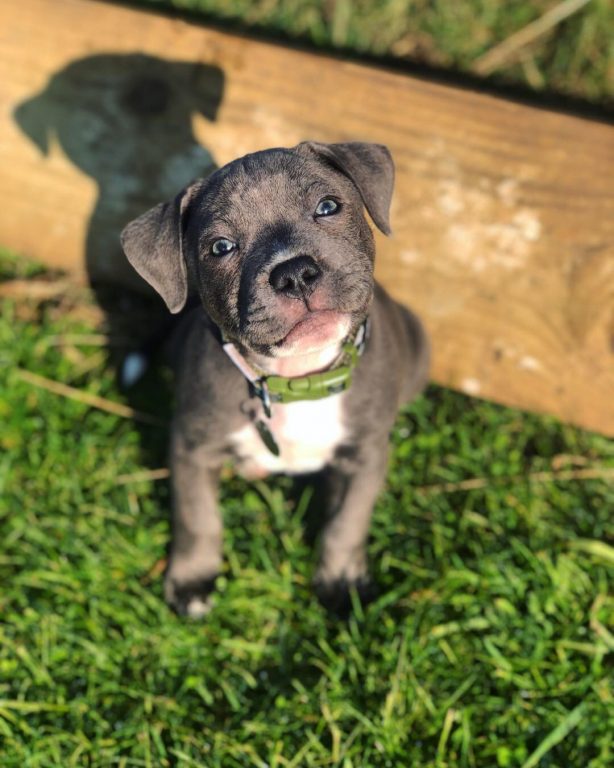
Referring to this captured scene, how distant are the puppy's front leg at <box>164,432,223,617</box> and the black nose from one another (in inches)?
47.6

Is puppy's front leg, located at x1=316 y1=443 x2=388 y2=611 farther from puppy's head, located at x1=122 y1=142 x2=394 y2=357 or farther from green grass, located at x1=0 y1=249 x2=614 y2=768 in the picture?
puppy's head, located at x1=122 y1=142 x2=394 y2=357

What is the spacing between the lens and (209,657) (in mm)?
4508

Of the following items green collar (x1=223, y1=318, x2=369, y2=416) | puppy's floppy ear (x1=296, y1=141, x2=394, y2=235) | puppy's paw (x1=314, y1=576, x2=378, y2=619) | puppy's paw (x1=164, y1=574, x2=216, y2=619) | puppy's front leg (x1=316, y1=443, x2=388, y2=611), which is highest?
puppy's floppy ear (x1=296, y1=141, x2=394, y2=235)

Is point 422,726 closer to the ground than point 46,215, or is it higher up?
closer to the ground

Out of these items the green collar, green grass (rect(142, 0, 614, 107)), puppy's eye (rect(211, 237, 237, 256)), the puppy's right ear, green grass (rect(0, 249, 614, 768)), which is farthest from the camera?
green grass (rect(142, 0, 614, 107))

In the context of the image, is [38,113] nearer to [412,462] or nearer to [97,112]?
[97,112]

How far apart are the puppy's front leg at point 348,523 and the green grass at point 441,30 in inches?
127

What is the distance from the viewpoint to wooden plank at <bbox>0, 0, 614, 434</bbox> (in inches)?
189

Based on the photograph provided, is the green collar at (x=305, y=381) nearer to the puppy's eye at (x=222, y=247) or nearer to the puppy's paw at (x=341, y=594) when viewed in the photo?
the puppy's eye at (x=222, y=247)

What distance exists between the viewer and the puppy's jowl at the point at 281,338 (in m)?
3.36

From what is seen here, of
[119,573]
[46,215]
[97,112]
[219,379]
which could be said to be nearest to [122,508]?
[119,573]

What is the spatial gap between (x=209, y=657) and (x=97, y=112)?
3112 mm

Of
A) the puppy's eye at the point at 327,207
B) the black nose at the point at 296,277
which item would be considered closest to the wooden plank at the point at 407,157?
the puppy's eye at the point at 327,207

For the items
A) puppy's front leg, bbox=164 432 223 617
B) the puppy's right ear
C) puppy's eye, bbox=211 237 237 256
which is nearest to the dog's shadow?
puppy's front leg, bbox=164 432 223 617
